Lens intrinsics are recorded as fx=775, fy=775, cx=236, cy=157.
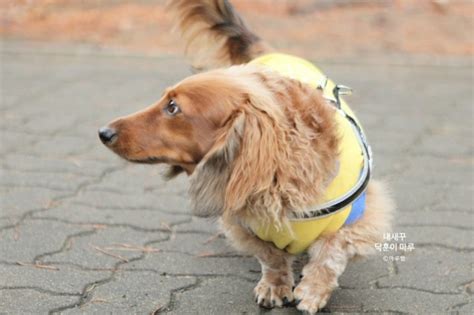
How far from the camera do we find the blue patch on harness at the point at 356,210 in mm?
2855

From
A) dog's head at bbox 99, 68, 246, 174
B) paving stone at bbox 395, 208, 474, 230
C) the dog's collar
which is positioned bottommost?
paving stone at bbox 395, 208, 474, 230

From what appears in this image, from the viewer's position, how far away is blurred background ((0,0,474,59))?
760 cm

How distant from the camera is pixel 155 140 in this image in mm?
2689

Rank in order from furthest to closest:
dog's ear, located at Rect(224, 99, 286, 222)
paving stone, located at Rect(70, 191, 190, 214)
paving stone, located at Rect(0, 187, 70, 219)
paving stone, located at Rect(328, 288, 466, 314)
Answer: paving stone, located at Rect(70, 191, 190, 214) < paving stone, located at Rect(0, 187, 70, 219) < paving stone, located at Rect(328, 288, 466, 314) < dog's ear, located at Rect(224, 99, 286, 222)

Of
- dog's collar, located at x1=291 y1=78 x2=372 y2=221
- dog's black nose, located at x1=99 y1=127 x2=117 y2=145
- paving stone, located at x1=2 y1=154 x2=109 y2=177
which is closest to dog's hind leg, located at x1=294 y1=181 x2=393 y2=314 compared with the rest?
dog's collar, located at x1=291 y1=78 x2=372 y2=221

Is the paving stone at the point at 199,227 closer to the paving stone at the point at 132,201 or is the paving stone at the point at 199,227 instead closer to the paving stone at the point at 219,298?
the paving stone at the point at 132,201

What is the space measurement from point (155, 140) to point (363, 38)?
543 cm

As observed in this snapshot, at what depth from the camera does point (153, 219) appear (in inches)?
151

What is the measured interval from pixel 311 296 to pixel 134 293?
2.29 ft

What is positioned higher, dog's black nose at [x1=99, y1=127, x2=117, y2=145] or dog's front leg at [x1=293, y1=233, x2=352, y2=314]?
dog's black nose at [x1=99, y1=127, x2=117, y2=145]

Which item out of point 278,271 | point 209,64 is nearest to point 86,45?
point 209,64

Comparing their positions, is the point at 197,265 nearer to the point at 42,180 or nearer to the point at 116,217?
the point at 116,217

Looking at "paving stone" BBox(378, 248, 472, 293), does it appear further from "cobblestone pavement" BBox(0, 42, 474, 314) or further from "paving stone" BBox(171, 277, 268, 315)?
"paving stone" BBox(171, 277, 268, 315)

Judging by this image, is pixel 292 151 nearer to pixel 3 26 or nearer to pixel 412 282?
pixel 412 282
